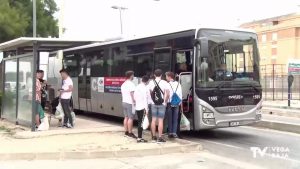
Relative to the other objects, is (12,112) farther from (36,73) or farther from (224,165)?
(224,165)

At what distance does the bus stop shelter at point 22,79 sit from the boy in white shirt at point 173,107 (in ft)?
12.7

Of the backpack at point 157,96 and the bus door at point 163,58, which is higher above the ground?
the bus door at point 163,58

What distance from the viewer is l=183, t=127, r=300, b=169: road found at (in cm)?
1096

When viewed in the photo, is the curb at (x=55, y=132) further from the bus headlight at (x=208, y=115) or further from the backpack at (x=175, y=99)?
the bus headlight at (x=208, y=115)

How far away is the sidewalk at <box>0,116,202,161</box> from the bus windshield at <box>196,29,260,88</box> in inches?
79.8

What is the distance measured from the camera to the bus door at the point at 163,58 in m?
14.6

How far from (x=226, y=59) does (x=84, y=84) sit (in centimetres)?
804

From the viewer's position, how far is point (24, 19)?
3106cm

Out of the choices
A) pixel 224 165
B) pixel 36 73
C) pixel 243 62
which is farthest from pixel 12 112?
pixel 224 165

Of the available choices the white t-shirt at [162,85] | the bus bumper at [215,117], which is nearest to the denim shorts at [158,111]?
the white t-shirt at [162,85]

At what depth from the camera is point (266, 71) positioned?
4328cm

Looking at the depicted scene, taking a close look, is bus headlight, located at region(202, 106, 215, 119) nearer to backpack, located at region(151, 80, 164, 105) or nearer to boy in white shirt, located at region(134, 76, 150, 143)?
backpack, located at region(151, 80, 164, 105)

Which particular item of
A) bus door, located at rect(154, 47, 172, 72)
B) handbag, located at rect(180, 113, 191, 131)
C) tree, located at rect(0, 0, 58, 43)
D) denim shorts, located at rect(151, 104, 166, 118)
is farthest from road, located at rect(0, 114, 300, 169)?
tree, located at rect(0, 0, 58, 43)

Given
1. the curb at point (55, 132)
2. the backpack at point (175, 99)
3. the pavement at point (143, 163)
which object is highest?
the backpack at point (175, 99)
